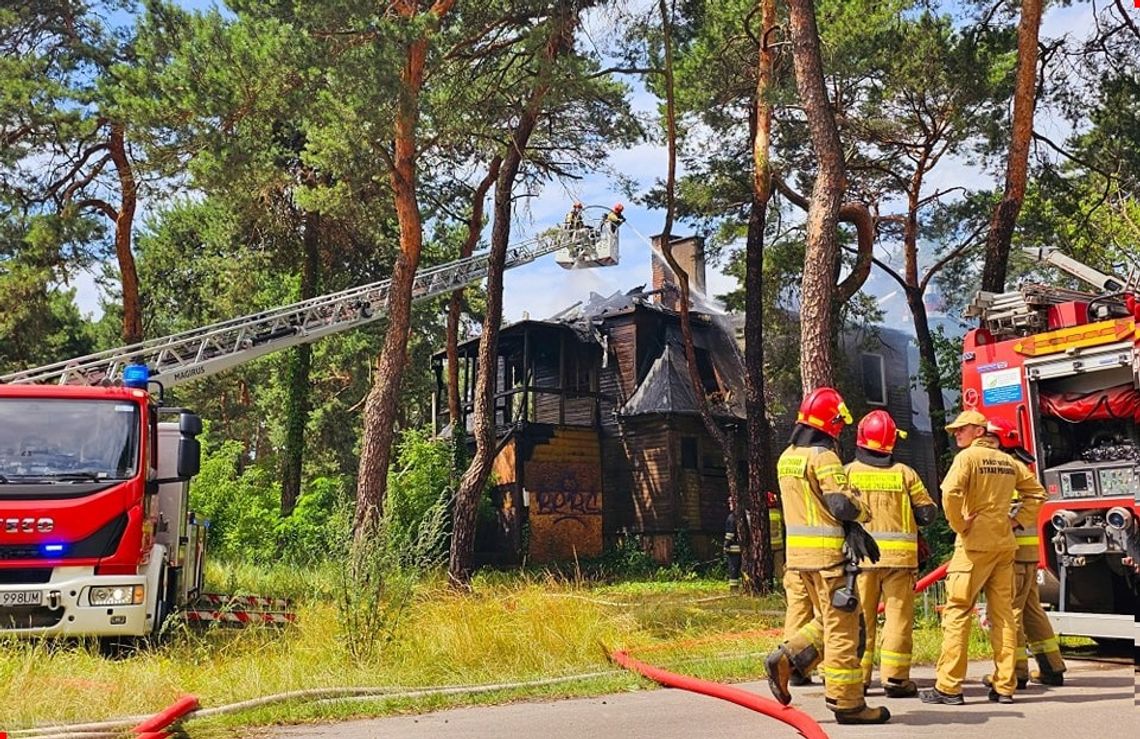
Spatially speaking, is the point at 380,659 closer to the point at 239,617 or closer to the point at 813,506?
the point at 239,617

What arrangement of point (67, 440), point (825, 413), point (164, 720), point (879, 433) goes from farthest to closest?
point (67, 440) → point (879, 433) → point (825, 413) → point (164, 720)

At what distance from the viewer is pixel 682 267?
29.8 meters

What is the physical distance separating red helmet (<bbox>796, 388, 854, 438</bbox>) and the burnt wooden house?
18.0 metres

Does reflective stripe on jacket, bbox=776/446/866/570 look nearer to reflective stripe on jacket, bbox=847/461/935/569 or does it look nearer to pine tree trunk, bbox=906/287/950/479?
reflective stripe on jacket, bbox=847/461/935/569

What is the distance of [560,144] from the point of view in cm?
1881

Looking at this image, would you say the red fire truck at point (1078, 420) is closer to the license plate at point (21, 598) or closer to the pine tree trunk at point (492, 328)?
the license plate at point (21, 598)

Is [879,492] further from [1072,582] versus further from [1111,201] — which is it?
[1111,201]

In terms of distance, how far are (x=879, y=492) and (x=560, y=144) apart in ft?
45.6

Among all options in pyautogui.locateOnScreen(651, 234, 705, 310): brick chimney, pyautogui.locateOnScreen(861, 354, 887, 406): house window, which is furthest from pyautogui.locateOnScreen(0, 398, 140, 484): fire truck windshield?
pyautogui.locateOnScreen(861, 354, 887, 406): house window

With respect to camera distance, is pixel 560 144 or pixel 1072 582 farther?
pixel 560 144

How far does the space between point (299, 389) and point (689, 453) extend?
1012 centimetres

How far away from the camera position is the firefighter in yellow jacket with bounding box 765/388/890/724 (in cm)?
536

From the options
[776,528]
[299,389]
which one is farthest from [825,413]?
[299,389]

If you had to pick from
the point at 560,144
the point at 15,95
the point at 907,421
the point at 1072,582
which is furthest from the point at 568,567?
the point at 1072,582
